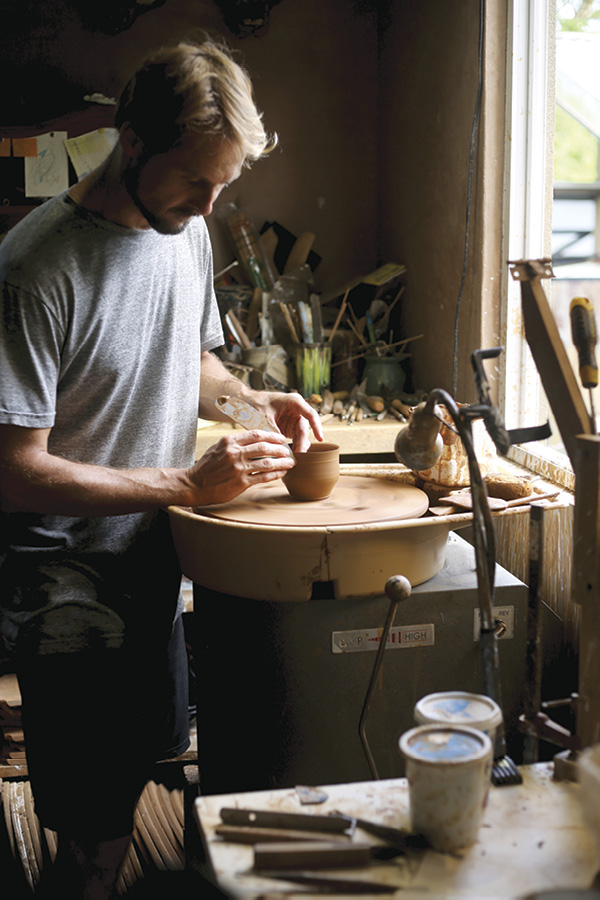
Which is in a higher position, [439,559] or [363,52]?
[363,52]

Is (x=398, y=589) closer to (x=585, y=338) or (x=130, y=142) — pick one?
(x=585, y=338)

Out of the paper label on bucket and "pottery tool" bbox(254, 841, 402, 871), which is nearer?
"pottery tool" bbox(254, 841, 402, 871)

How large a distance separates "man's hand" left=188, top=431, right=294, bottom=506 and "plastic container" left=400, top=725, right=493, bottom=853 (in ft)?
2.49

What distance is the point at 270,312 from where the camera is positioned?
3.53 meters

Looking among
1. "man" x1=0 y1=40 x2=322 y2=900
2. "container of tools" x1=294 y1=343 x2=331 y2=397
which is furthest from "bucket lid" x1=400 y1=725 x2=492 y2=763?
"container of tools" x1=294 y1=343 x2=331 y2=397

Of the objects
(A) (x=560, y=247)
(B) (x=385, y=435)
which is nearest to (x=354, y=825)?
(B) (x=385, y=435)

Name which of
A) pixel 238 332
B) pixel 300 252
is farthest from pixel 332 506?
pixel 300 252

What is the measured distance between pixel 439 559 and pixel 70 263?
0.99 m

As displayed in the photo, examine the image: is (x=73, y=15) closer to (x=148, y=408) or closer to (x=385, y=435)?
(x=385, y=435)

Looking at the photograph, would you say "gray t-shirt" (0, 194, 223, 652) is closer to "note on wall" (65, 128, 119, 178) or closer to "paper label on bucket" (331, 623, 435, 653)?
"paper label on bucket" (331, 623, 435, 653)

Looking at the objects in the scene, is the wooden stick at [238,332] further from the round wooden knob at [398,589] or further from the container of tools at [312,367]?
the round wooden knob at [398,589]

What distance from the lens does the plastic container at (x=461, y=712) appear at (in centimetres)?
108

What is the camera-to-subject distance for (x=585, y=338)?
1.20 metres

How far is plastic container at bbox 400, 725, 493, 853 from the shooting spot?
3.21ft
